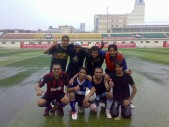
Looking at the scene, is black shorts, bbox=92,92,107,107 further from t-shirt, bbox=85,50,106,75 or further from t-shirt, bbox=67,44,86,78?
t-shirt, bbox=67,44,86,78

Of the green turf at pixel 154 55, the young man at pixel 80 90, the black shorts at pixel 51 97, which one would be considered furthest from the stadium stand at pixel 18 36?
the black shorts at pixel 51 97

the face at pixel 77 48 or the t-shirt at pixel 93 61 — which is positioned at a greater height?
the face at pixel 77 48

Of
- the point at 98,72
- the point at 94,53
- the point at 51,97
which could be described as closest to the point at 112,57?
the point at 94,53

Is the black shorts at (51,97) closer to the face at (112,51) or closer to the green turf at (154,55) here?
the face at (112,51)

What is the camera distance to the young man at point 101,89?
22.8 feet

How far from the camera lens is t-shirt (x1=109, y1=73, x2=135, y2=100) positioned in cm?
696

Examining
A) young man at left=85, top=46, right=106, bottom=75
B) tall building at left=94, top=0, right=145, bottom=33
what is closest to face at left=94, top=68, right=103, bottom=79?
young man at left=85, top=46, right=106, bottom=75

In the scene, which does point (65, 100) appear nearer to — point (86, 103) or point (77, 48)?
point (86, 103)

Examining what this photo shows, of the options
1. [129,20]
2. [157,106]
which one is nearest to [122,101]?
[157,106]

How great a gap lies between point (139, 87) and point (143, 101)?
240 centimetres

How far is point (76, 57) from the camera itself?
753 cm

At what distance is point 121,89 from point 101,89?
1.82ft

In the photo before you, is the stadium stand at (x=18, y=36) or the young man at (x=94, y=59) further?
the stadium stand at (x=18, y=36)

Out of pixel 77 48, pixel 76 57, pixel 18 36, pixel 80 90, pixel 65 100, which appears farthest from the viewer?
pixel 18 36
